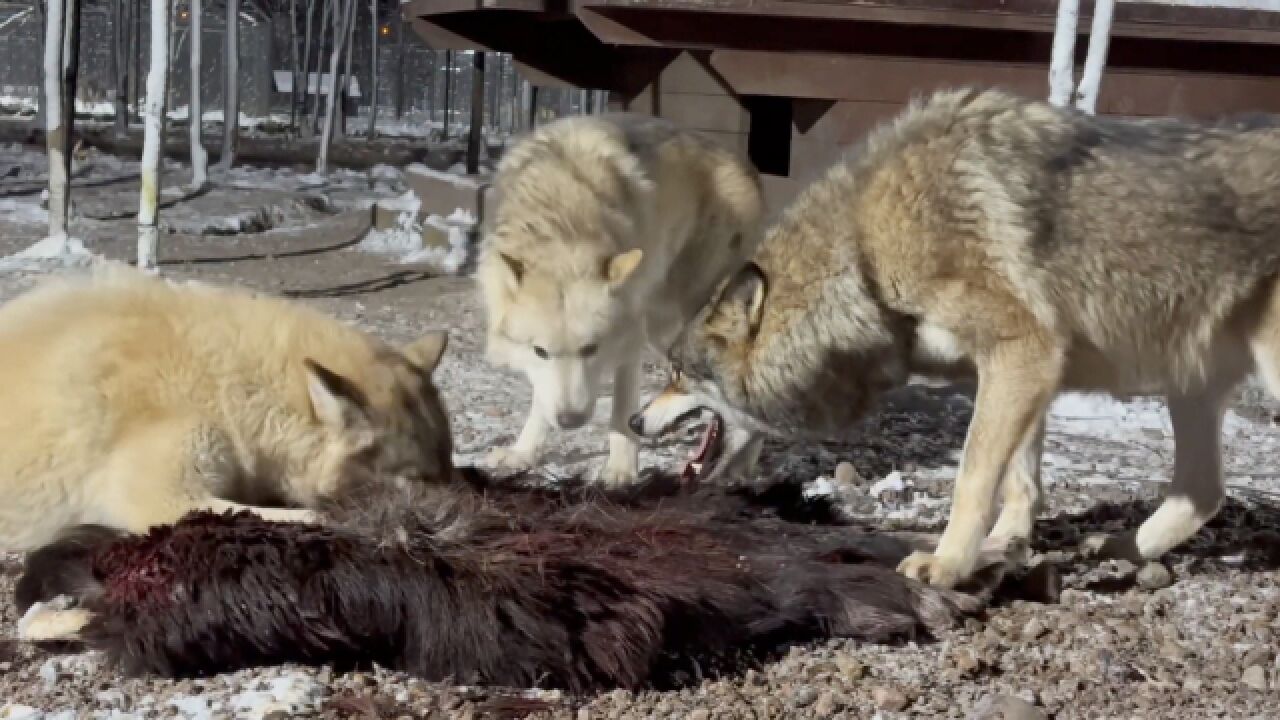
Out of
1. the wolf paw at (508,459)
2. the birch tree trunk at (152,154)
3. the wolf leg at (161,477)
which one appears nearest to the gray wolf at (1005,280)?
the wolf paw at (508,459)

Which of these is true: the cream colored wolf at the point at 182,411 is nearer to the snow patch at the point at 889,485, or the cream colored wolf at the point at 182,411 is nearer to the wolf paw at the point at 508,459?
the wolf paw at the point at 508,459

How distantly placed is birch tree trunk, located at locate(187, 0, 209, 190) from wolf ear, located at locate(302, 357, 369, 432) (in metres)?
15.4

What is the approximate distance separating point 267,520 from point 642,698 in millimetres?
1041

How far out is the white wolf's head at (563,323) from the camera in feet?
16.3

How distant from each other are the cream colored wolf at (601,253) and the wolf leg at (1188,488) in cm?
186

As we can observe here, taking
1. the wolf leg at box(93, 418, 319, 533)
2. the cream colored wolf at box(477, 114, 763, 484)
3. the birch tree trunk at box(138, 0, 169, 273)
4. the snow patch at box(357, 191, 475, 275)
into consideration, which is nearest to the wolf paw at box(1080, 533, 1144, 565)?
the cream colored wolf at box(477, 114, 763, 484)

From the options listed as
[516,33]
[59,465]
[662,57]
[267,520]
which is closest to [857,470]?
[267,520]

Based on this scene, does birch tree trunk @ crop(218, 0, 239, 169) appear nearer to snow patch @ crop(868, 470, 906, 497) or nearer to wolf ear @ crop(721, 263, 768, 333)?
snow patch @ crop(868, 470, 906, 497)

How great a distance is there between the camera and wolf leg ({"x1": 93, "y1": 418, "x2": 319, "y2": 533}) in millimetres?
3217

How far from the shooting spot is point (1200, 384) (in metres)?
4.11

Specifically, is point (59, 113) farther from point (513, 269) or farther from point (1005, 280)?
point (1005, 280)

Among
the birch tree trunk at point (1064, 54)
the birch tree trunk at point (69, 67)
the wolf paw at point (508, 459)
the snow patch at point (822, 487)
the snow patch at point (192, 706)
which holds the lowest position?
the wolf paw at point (508, 459)

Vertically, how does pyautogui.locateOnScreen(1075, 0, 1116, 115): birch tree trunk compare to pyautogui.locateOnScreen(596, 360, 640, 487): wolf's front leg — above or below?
above

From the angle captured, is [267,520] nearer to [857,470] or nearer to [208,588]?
[208,588]
